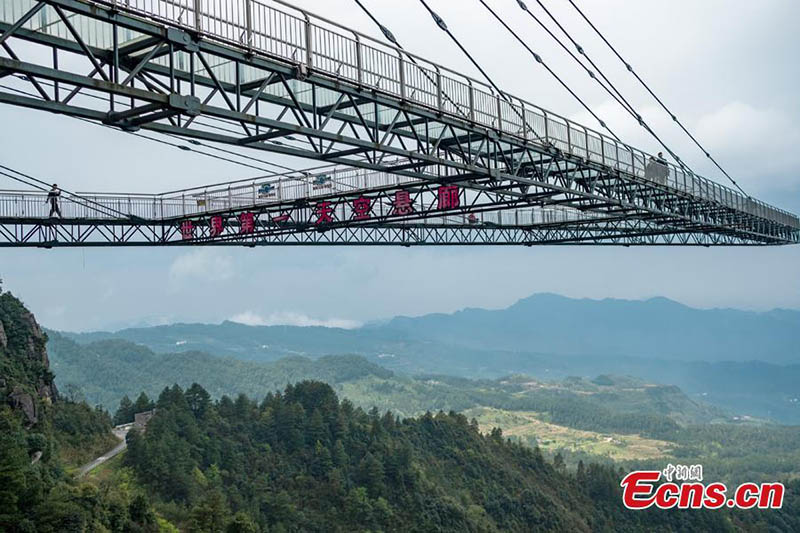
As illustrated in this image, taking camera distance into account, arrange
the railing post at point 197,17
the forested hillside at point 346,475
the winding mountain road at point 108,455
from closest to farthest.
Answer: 1. the railing post at point 197,17
2. the winding mountain road at point 108,455
3. the forested hillside at point 346,475

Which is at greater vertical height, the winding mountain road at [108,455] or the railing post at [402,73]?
the railing post at [402,73]

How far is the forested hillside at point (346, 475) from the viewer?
1599 inches

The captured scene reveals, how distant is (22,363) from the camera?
3897 centimetres

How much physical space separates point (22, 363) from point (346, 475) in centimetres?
2353

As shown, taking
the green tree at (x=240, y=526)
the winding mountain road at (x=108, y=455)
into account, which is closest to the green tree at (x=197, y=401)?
the winding mountain road at (x=108, y=455)

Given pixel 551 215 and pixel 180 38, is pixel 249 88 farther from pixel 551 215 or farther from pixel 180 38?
pixel 551 215

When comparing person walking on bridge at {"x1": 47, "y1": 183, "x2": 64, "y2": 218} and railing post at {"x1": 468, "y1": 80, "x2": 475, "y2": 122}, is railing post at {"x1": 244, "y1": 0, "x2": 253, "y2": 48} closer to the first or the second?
railing post at {"x1": 468, "y1": 80, "x2": 475, "y2": 122}

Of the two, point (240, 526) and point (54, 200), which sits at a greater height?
point (54, 200)

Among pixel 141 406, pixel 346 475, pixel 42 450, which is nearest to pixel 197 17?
pixel 42 450

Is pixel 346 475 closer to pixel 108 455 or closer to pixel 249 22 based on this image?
pixel 108 455

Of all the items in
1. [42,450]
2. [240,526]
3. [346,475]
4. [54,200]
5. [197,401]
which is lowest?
[346,475]

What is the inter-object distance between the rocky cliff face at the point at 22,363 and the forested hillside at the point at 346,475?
5.93 meters

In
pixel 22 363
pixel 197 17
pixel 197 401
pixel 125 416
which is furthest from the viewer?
pixel 197 401

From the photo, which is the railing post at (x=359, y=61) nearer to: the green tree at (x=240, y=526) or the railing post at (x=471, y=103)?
the railing post at (x=471, y=103)
